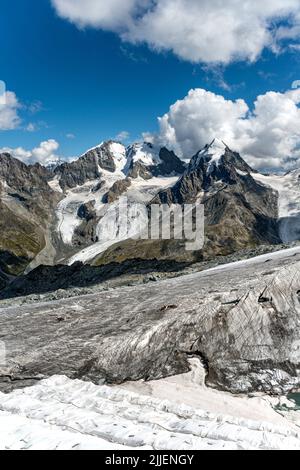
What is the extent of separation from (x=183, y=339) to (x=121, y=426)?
1004 centimetres

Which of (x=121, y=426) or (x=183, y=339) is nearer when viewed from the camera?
(x=121, y=426)

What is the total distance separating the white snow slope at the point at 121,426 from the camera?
1617 cm

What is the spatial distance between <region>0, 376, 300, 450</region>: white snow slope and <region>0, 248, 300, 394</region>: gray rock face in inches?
133

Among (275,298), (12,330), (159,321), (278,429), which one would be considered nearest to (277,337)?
(275,298)

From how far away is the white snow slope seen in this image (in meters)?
16.2

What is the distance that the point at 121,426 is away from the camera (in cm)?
1766

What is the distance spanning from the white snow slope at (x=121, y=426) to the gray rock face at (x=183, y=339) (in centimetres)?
339

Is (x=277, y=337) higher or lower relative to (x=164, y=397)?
higher

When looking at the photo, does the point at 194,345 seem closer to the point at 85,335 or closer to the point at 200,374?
the point at 200,374

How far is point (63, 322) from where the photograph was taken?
33.4 meters

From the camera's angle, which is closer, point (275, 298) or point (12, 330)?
point (275, 298)

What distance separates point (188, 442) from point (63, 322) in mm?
19025

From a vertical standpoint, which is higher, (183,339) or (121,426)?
(183,339)
